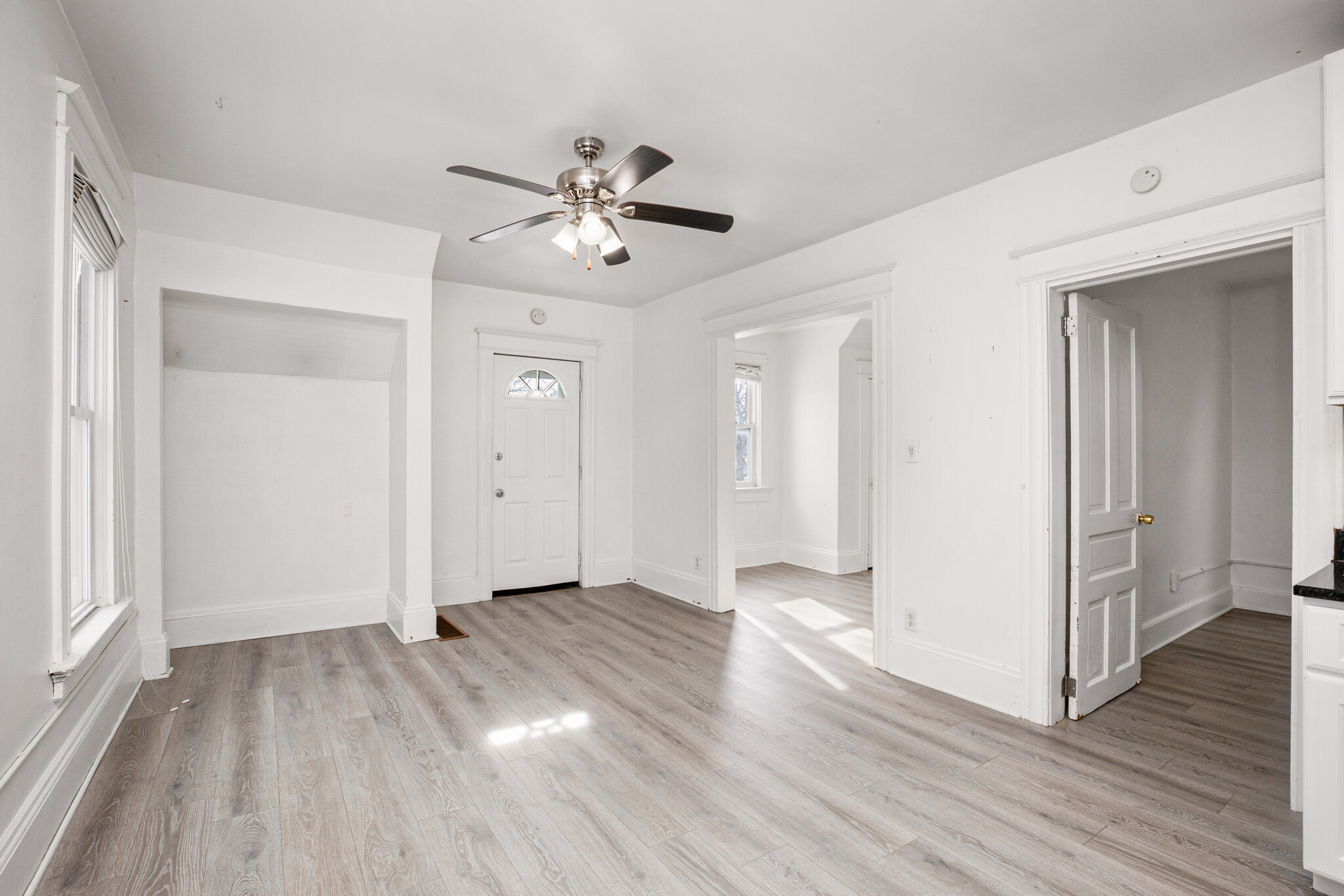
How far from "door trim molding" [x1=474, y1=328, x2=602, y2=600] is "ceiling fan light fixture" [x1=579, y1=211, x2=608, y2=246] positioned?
110 inches

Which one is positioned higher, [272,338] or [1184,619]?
[272,338]

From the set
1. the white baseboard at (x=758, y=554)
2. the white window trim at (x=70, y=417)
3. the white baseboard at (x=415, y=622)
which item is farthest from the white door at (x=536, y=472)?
the white window trim at (x=70, y=417)

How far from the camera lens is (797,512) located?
667 centimetres

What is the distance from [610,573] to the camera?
5738 mm

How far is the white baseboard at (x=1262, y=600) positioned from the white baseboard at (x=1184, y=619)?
5 cm

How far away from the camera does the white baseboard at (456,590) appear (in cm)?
496

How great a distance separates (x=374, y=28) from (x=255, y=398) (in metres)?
2.93

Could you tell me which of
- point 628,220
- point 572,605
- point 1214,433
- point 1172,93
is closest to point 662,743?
point 572,605

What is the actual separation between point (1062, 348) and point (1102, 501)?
30.5 inches

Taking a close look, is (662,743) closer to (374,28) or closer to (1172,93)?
(374,28)

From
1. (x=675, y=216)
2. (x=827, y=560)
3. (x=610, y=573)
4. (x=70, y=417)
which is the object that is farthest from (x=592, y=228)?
(x=827, y=560)

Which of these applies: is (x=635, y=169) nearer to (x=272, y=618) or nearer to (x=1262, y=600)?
(x=272, y=618)

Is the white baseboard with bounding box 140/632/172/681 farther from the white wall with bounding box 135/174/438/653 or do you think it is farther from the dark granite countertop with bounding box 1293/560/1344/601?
the dark granite countertop with bounding box 1293/560/1344/601

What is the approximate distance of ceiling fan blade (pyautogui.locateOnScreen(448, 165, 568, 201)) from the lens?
2.23 metres
